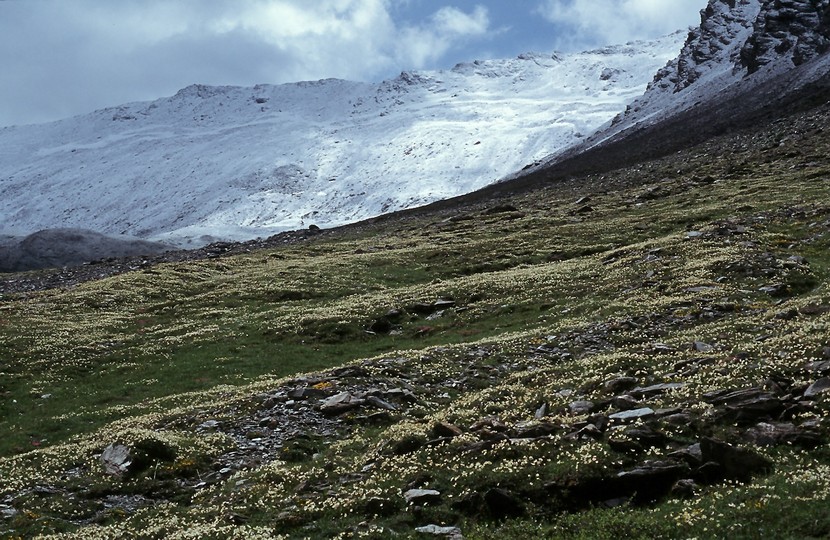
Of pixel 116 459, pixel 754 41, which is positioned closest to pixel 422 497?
pixel 116 459

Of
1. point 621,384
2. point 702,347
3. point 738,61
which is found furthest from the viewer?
point 738,61

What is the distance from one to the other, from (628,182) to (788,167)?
72.0ft

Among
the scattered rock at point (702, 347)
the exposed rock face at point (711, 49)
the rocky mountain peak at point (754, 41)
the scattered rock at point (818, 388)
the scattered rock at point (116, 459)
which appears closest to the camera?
the scattered rock at point (818, 388)

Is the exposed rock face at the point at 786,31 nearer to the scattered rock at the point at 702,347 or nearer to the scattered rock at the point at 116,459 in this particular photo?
the scattered rock at the point at 702,347

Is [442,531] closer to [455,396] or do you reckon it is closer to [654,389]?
[654,389]

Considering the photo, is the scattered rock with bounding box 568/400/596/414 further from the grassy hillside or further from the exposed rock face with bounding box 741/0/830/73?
the exposed rock face with bounding box 741/0/830/73

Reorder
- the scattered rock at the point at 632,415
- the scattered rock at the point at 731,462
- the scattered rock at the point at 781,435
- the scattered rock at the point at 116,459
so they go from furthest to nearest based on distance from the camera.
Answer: the scattered rock at the point at 116,459 < the scattered rock at the point at 632,415 < the scattered rock at the point at 781,435 < the scattered rock at the point at 731,462

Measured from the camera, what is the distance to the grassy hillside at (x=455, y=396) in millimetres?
14953

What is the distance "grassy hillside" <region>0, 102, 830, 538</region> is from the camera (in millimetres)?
14953

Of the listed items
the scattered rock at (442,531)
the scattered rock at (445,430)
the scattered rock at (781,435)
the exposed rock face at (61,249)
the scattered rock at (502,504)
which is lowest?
the scattered rock at (442,531)

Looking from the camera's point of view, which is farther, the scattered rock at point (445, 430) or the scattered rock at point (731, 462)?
the scattered rock at point (445, 430)

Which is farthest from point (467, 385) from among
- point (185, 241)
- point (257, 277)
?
point (185, 241)

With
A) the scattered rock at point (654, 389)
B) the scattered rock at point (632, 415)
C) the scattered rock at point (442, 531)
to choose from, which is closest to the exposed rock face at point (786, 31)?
the scattered rock at point (654, 389)

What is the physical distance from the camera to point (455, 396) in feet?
87.0
